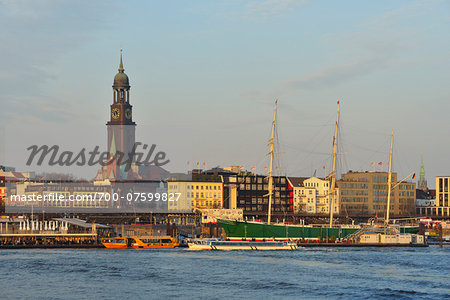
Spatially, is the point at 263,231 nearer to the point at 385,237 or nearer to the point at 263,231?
the point at 263,231

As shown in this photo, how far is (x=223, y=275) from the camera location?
8669cm

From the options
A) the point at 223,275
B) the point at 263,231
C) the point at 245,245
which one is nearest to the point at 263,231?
the point at 263,231

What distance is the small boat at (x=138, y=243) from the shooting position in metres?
136

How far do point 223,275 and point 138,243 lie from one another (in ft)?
177

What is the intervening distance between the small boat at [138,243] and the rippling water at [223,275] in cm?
1360

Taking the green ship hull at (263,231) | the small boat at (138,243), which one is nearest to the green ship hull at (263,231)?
the green ship hull at (263,231)

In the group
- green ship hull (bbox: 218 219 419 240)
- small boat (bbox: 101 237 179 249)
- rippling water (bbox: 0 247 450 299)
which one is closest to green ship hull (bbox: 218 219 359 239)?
green ship hull (bbox: 218 219 419 240)

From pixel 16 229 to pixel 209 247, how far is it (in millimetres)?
39593

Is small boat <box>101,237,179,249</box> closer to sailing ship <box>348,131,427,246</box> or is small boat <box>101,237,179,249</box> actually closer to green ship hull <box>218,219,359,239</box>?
green ship hull <box>218,219,359,239</box>

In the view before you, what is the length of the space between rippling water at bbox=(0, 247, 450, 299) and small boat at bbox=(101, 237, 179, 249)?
13.6 metres

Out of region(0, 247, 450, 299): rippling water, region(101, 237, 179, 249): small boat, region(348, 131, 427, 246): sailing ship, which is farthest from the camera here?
region(348, 131, 427, 246): sailing ship

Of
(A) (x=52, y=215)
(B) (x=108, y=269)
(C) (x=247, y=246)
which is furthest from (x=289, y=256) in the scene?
(A) (x=52, y=215)

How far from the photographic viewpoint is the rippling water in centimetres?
7350

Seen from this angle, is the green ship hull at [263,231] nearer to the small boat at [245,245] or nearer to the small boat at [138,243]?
the small boat at [138,243]
